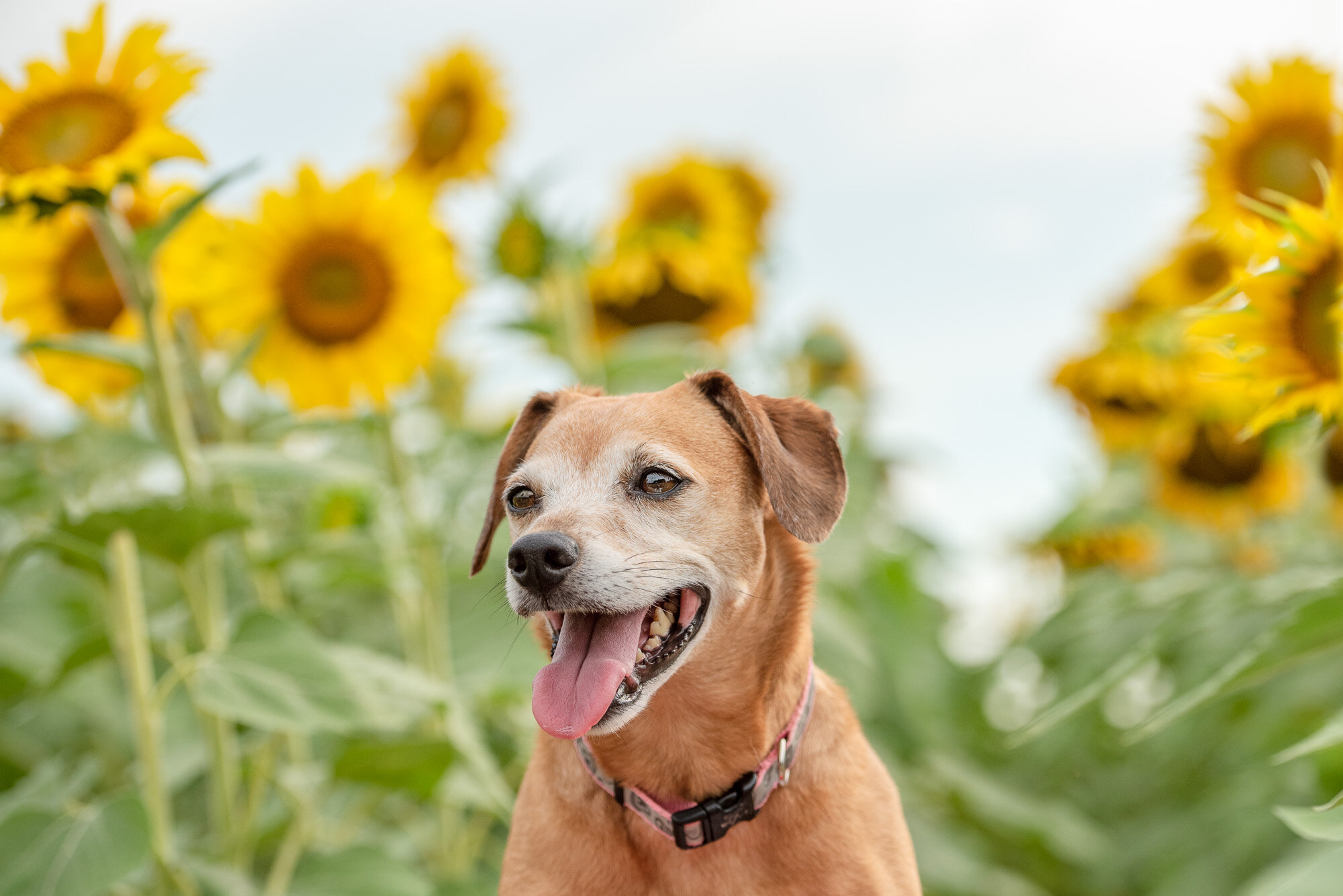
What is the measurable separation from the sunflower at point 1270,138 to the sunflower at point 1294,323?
174 centimetres

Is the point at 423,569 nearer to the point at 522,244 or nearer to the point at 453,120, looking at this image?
the point at 522,244

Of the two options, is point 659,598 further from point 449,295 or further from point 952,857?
point 952,857

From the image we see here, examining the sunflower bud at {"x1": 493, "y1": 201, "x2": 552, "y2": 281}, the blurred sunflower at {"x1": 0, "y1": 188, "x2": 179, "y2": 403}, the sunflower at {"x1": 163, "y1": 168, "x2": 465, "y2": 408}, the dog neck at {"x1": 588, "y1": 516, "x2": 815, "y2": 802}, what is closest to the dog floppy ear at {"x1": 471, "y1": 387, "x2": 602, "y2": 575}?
the dog neck at {"x1": 588, "y1": 516, "x2": 815, "y2": 802}

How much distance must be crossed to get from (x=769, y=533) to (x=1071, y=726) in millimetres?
3544

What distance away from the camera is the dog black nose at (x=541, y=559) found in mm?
1390

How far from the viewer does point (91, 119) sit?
245 centimetres

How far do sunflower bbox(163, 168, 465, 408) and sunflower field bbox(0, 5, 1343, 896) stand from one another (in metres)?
0.01

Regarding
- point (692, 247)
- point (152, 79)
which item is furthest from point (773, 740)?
point (692, 247)

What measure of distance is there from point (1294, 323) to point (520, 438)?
1.40 metres

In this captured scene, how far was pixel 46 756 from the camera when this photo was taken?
4.37 meters

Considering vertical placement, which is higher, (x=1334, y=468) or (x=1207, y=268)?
(x=1207, y=268)

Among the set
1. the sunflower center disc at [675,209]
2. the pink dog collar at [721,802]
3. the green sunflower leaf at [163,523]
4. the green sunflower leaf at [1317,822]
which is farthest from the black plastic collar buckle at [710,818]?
the sunflower center disc at [675,209]

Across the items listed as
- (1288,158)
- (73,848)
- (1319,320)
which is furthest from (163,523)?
(1288,158)

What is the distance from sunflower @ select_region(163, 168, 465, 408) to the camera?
3244 mm
